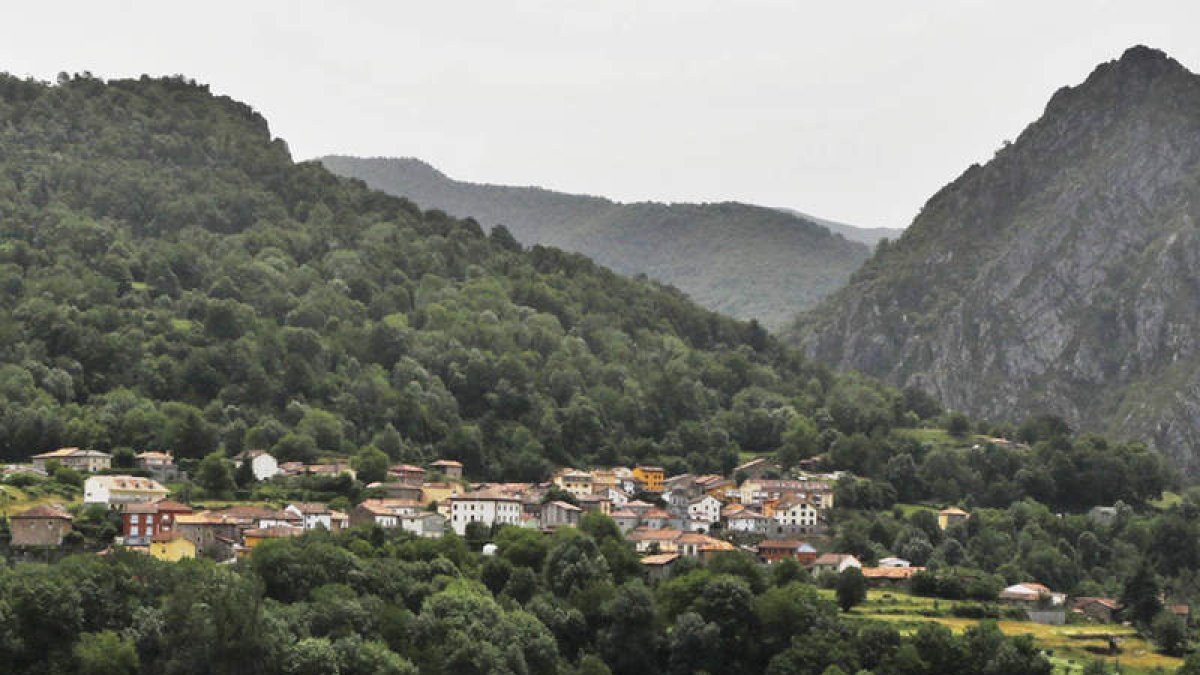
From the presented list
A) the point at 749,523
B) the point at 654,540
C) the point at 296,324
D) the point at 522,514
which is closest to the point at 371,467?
the point at 522,514

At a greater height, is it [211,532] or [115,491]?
[115,491]

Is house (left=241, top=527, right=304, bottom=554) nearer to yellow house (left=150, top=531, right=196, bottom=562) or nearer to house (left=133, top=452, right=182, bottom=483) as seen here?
yellow house (left=150, top=531, right=196, bottom=562)

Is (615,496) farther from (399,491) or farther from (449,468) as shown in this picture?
(399,491)

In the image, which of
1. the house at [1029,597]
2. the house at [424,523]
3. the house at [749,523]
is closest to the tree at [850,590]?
the house at [1029,597]

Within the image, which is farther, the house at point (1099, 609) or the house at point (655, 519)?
the house at point (655, 519)

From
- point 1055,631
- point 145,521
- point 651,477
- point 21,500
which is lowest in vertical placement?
point 1055,631

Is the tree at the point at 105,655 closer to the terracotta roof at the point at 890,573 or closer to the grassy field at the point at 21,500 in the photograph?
the grassy field at the point at 21,500

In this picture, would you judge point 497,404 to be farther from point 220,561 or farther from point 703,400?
point 220,561
